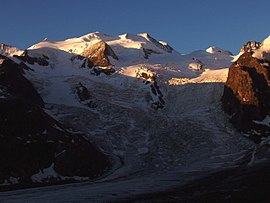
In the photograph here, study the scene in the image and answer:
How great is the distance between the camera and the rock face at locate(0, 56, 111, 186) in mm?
49938

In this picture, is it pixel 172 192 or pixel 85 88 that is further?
pixel 85 88

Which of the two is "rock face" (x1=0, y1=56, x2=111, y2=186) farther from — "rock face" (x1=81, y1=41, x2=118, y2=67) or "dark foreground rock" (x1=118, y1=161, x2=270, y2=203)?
"rock face" (x1=81, y1=41, x2=118, y2=67)

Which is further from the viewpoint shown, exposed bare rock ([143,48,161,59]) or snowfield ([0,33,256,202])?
exposed bare rock ([143,48,161,59])

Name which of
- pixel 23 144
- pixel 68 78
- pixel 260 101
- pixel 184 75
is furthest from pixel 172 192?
pixel 184 75

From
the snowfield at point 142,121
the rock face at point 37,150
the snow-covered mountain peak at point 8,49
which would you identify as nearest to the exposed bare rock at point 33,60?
the snowfield at point 142,121

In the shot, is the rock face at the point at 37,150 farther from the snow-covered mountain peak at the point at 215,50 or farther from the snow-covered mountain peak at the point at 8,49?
the snow-covered mountain peak at the point at 215,50

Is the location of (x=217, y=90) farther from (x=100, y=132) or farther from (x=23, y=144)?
(x=23, y=144)

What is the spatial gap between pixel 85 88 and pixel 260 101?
30.2m

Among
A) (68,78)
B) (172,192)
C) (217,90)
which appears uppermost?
(68,78)

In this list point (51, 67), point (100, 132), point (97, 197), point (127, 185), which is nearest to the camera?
point (97, 197)

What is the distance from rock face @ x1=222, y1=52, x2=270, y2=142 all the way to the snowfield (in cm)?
219

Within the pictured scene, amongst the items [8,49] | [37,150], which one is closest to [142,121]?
[37,150]

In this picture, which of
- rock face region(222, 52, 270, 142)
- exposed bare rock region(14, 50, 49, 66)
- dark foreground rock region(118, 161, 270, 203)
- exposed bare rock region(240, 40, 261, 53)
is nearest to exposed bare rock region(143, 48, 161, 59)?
exposed bare rock region(240, 40, 261, 53)

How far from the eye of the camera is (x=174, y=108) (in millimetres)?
83688
